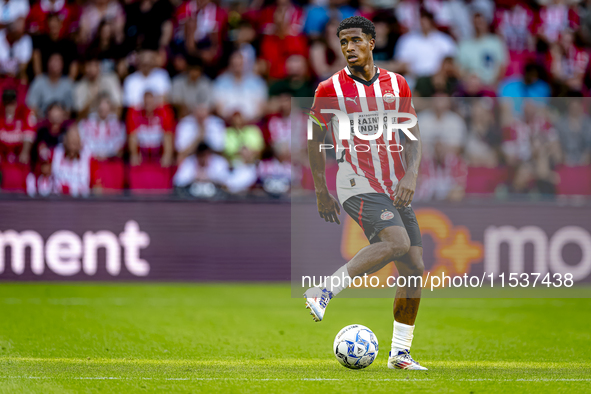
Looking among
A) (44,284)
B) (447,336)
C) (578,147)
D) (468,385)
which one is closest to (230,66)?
(44,284)

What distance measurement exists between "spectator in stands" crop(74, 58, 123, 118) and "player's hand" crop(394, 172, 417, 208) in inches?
321

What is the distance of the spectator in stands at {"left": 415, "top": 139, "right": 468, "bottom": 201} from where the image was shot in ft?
35.3

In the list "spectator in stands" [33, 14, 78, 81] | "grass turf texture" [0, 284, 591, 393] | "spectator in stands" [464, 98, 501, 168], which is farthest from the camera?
"spectator in stands" [33, 14, 78, 81]

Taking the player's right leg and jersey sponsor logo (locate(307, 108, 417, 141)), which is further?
jersey sponsor logo (locate(307, 108, 417, 141))

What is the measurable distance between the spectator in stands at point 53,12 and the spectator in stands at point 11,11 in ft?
0.40

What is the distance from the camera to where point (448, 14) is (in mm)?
14695

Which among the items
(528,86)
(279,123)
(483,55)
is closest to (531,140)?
(528,86)

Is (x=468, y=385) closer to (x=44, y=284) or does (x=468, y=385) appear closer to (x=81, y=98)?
(x=44, y=284)

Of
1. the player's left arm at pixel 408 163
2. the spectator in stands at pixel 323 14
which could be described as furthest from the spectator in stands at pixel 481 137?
the player's left arm at pixel 408 163

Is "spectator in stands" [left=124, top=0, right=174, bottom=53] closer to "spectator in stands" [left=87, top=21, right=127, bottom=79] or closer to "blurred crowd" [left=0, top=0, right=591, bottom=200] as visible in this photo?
"blurred crowd" [left=0, top=0, right=591, bottom=200]

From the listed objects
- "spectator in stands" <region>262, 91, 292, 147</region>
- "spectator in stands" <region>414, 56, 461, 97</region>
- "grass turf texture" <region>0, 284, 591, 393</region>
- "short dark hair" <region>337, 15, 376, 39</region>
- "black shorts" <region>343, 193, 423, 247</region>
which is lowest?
"grass turf texture" <region>0, 284, 591, 393</region>

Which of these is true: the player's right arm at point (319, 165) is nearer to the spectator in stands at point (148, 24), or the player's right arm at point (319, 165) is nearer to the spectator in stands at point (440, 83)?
the spectator in stands at point (440, 83)

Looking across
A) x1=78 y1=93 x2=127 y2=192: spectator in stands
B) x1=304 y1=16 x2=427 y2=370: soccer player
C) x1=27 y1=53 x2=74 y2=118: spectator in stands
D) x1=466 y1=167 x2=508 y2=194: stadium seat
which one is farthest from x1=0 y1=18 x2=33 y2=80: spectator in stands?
x1=304 y1=16 x2=427 y2=370: soccer player

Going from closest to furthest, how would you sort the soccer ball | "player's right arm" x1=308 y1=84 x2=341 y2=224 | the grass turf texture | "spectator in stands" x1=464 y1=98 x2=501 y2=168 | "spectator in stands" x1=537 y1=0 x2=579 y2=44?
the grass turf texture, the soccer ball, "player's right arm" x1=308 y1=84 x2=341 y2=224, "spectator in stands" x1=464 y1=98 x2=501 y2=168, "spectator in stands" x1=537 y1=0 x2=579 y2=44
